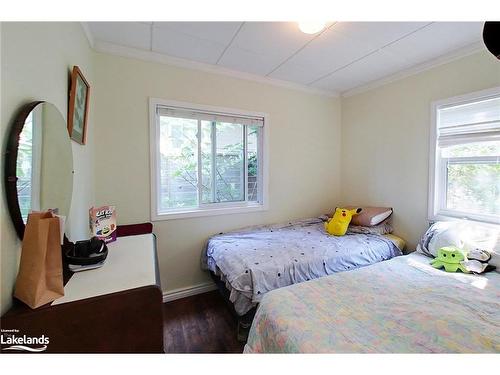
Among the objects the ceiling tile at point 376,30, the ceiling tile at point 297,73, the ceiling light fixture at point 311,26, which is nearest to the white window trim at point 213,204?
the ceiling tile at point 297,73

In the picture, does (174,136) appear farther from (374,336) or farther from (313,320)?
(374,336)

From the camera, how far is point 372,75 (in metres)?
2.63

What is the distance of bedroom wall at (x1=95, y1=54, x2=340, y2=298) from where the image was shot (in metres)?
2.08

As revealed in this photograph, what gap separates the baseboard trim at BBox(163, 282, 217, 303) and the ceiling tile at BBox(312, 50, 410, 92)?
2.78 meters

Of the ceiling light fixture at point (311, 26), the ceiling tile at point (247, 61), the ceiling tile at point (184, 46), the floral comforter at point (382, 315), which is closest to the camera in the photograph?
the floral comforter at point (382, 315)

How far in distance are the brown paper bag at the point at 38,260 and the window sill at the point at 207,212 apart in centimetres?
146

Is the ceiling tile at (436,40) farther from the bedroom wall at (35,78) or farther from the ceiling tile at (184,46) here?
the bedroom wall at (35,78)

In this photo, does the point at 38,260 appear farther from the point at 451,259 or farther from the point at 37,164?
the point at 451,259

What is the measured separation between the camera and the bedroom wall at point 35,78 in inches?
30.1

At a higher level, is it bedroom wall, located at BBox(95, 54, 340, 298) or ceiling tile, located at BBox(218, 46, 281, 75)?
ceiling tile, located at BBox(218, 46, 281, 75)

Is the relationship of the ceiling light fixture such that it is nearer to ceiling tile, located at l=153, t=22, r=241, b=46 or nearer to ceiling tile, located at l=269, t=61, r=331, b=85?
ceiling tile, located at l=153, t=22, r=241, b=46

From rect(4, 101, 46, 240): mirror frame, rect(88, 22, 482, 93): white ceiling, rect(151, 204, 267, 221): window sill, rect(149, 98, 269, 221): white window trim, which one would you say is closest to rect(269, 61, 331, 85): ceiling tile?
rect(88, 22, 482, 93): white ceiling

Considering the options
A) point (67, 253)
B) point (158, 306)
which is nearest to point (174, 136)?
point (67, 253)

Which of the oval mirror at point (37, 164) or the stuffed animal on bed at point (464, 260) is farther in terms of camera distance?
the stuffed animal on bed at point (464, 260)
